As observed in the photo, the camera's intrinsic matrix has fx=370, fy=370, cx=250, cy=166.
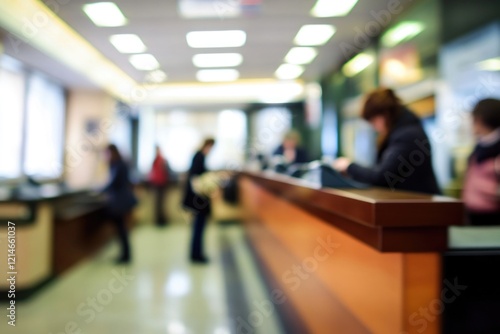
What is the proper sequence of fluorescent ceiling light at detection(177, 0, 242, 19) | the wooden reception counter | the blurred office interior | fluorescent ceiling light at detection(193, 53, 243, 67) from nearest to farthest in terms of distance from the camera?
1. the wooden reception counter
2. the blurred office interior
3. fluorescent ceiling light at detection(177, 0, 242, 19)
4. fluorescent ceiling light at detection(193, 53, 243, 67)

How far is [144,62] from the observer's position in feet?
21.3

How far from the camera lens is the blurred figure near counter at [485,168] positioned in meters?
1.92

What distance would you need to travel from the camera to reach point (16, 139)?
19.3 ft

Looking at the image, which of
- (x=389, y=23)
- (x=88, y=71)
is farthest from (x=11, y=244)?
(x=389, y=23)

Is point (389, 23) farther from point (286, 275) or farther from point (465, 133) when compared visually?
point (286, 275)

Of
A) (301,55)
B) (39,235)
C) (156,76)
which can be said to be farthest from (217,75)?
(39,235)

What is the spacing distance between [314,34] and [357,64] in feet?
4.78

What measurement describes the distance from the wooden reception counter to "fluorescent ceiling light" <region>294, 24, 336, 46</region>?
325 centimetres

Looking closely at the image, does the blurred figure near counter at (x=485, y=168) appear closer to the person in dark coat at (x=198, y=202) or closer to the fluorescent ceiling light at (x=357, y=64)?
the person in dark coat at (x=198, y=202)

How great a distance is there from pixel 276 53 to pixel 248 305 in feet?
13.9

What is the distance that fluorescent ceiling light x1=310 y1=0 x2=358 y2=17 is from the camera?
412 centimetres

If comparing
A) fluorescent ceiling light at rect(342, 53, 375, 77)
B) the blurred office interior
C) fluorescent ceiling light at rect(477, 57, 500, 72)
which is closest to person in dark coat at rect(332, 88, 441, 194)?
the blurred office interior

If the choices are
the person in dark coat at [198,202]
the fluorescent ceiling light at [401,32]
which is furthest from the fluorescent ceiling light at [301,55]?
the person in dark coat at [198,202]

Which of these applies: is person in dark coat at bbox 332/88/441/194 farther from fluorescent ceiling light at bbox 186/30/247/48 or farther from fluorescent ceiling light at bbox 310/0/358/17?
fluorescent ceiling light at bbox 186/30/247/48
